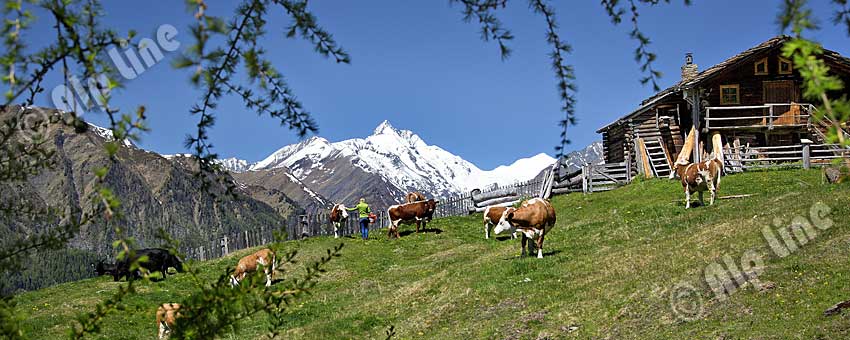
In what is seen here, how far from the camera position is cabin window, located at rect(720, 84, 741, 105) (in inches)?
1698

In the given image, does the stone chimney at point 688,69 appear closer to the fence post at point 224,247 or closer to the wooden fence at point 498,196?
the wooden fence at point 498,196

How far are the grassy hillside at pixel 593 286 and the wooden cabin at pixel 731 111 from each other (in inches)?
468

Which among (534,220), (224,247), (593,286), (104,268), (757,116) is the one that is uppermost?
(757,116)

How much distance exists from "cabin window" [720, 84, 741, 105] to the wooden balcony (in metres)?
0.52

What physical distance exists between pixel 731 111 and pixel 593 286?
99.9 ft

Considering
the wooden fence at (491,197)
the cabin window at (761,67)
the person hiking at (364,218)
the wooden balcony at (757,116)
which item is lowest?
the person hiking at (364,218)

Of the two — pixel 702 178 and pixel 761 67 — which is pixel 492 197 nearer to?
pixel 761 67

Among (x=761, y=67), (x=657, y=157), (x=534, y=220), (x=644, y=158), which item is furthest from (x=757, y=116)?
(x=534, y=220)

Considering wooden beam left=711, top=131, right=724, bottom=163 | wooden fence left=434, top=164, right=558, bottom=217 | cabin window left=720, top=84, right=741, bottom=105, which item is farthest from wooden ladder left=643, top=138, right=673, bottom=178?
wooden fence left=434, top=164, right=558, bottom=217

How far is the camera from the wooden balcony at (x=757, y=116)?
40781mm

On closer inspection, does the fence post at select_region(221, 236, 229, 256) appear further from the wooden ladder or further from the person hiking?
the wooden ladder

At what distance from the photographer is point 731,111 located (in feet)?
142

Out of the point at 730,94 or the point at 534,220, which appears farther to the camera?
the point at 730,94

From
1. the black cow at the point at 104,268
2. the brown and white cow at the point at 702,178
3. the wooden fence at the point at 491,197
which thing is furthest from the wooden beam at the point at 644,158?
the black cow at the point at 104,268
